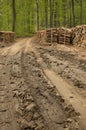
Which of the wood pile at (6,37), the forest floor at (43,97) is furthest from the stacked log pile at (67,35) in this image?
the forest floor at (43,97)

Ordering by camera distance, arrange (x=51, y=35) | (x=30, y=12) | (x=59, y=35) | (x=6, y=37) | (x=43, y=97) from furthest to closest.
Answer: (x=30, y=12) < (x=6, y=37) < (x=51, y=35) < (x=59, y=35) < (x=43, y=97)

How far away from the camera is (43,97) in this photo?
→ 6520 millimetres

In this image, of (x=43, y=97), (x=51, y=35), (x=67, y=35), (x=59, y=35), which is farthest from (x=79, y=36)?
(x=43, y=97)

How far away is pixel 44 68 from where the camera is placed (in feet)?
33.9

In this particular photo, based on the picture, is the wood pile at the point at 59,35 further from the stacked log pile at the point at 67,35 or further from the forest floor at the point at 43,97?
the forest floor at the point at 43,97

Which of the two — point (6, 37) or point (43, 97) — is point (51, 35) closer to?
point (6, 37)

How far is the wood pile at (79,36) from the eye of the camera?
17523 millimetres

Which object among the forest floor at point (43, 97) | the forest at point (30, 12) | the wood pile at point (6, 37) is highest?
the forest at point (30, 12)

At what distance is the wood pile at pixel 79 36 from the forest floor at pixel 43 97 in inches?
274

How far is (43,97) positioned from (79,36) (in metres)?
12.5

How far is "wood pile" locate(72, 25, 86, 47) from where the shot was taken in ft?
57.5

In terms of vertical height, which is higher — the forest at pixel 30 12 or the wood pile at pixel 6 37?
the forest at pixel 30 12

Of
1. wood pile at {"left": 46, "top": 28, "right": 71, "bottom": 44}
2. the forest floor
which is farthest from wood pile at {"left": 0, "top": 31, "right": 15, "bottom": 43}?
the forest floor

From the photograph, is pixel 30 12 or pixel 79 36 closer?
pixel 79 36
